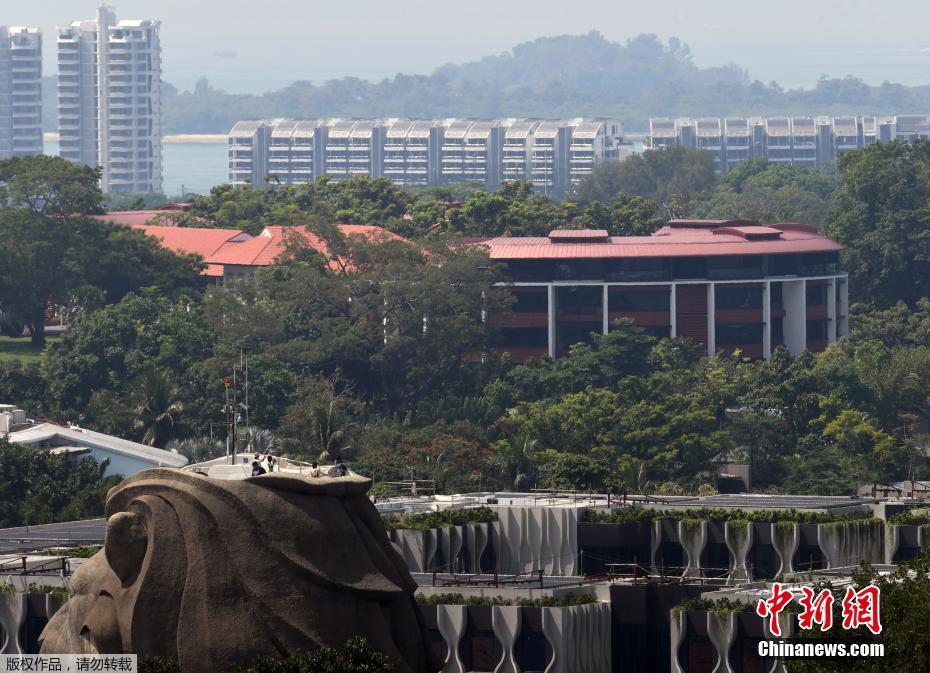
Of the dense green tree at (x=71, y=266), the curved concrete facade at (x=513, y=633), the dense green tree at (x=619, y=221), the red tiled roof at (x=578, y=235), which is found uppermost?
the dense green tree at (x=619, y=221)

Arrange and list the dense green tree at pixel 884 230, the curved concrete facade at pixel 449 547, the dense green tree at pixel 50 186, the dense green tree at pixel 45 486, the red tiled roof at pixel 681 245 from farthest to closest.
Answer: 1. the dense green tree at pixel 884 230
2. the dense green tree at pixel 50 186
3. the red tiled roof at pixel 681 245
4. the dense green tree at pixel 45 486
5. the curved concrete facade at pixel 449 547

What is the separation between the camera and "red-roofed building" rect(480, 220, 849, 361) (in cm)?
12975

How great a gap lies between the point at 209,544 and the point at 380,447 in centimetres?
5377

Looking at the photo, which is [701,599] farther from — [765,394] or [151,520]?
[765,394]

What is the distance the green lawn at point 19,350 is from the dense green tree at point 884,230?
49.7 m

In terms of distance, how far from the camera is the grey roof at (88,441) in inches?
3625

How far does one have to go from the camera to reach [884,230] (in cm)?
14975

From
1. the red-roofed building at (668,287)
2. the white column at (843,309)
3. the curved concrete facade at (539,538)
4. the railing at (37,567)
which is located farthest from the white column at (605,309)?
the railing at (37,567)

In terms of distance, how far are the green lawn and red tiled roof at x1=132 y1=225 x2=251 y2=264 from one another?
13305 mm

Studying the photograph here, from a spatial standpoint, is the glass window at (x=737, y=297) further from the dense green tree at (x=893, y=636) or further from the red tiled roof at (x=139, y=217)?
the dense green tree at (x=893, y=636)

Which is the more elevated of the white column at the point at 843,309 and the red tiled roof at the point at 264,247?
the red tiled roof at the point at 264,247

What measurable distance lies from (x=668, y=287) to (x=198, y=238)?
104ft

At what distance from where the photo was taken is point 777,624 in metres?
51.0

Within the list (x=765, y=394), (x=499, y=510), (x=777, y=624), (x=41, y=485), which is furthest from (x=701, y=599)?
(x=765, y=394)
